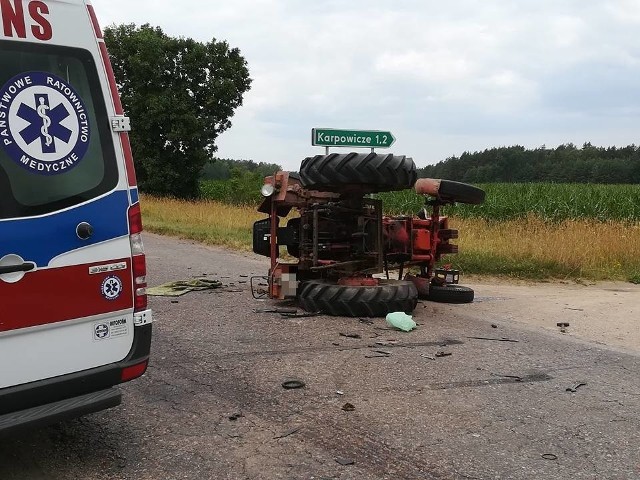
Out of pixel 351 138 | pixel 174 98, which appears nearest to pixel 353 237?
pixel 351 138

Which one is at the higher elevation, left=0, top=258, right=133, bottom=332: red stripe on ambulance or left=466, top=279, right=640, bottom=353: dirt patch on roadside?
left=0, top=258, right=133, bottom=332: red stripe on ambulance

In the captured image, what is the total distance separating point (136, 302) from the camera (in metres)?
3.49

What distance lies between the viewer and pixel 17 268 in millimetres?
2930

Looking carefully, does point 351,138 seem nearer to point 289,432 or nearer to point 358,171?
point 358,171

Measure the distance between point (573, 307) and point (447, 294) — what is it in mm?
1629

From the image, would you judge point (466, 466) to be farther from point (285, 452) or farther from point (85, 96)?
point (85, 96)

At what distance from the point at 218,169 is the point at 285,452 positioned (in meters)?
56.8

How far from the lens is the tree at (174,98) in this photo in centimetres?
3300

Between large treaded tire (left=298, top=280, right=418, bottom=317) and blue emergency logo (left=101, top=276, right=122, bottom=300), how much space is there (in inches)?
146

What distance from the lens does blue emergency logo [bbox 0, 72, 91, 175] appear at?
2.98m

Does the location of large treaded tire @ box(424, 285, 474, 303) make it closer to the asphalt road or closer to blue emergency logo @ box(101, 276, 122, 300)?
the asphalt road

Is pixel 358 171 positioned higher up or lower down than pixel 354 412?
higher up

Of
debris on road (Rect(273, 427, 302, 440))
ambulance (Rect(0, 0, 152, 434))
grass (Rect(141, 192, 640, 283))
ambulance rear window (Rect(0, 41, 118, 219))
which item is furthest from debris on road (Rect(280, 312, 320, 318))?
grass (Rect(141, 192, 640, 283))

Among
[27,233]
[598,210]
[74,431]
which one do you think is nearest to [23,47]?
[27,233]
